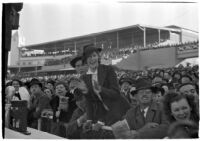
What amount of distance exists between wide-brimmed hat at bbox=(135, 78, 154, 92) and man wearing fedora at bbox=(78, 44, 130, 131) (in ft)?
0.99

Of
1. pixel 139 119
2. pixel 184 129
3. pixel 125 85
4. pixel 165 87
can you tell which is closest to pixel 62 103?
pixel 125 85

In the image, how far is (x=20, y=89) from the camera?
20.0ft

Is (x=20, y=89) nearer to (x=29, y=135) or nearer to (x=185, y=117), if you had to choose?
(x=29, y=135)

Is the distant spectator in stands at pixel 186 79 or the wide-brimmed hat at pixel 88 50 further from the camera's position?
the wide-brimmed hat at pixel 88 50

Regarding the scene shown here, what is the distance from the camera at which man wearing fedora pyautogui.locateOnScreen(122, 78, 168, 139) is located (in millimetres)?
5289

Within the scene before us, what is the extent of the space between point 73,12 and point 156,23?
137cm

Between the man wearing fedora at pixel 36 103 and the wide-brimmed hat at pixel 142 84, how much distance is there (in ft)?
5.11

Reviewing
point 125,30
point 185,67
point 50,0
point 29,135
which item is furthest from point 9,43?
point 185,67

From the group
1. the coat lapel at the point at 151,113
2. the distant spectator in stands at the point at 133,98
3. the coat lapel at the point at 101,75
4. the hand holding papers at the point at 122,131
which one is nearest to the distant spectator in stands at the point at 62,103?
the coat lapel at the point at 101,75

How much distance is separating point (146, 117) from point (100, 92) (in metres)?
0.84

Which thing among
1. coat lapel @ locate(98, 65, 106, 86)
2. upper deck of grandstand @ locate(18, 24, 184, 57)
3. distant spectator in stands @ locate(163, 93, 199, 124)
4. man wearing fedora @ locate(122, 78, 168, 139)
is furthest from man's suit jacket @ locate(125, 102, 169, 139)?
upper deck of grandstand @ locate(18, 24, 184, 57)

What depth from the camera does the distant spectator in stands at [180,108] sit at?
5.14 metres

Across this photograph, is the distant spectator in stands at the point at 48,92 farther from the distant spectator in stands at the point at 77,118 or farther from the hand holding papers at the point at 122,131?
the hand holding papers at the point at 122,131

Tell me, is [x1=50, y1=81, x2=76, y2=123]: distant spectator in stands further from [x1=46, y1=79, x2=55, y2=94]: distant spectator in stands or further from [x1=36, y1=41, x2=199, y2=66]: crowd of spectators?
[x1=36, y1=41, x2=199, y2=66]: crowd of spectators
